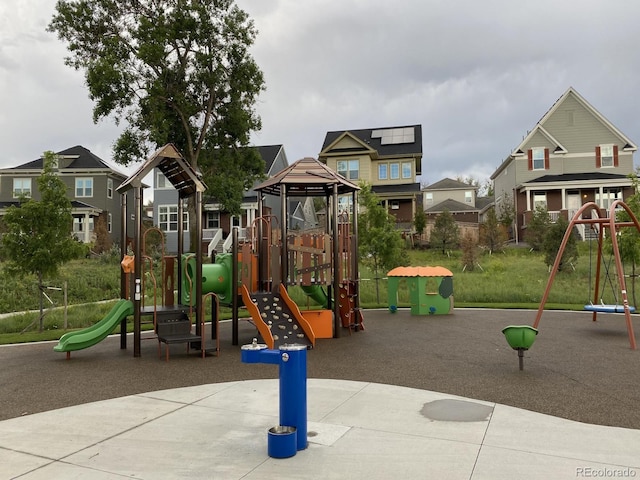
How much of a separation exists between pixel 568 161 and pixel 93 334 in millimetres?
34743

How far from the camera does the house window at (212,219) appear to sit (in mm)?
36938

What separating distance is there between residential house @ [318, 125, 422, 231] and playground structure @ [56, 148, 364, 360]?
23.4 m

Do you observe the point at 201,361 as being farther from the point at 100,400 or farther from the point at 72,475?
the point at 72,475

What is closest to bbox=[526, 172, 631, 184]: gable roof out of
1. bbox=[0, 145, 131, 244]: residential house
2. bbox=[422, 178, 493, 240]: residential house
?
bbox=[422, 178, 493, 240]: residential house

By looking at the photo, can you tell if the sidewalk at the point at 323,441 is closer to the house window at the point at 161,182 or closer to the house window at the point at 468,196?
the house window at the point at 161,182

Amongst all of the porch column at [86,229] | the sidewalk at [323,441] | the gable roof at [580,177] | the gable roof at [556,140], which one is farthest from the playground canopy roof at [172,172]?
the gable roof at [556,140]

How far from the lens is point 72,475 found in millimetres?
3936

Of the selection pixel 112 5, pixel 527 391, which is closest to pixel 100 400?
pixel 527 391

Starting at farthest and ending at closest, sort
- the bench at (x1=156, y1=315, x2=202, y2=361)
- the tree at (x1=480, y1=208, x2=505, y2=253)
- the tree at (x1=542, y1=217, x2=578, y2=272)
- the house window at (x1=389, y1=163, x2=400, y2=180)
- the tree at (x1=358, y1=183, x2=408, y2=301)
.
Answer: the house window at (x1=389, y1=163, x2=400, y2=180) → the tree at (x1=480, y1=208, x2=505, y2=253) → the tree at (x1=542, y1=217, x2=578, y2=272) → the tree at (x1=358, y1=183, x2=408, y2=301) → the bench at (x1=156, y1=315, x2=202, y2=361)

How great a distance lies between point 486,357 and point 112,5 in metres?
26.2

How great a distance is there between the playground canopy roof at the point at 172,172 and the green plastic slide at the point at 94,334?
2.40m

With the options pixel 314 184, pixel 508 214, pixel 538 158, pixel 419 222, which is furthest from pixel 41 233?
pixel 538 158

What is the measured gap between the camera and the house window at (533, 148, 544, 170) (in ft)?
116

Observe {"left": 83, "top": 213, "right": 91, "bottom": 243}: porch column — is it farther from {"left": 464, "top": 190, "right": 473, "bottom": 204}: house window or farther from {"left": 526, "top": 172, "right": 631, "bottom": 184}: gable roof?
{"left": 464, "top": 190, "right": 473, "bottom": 204}: house window
